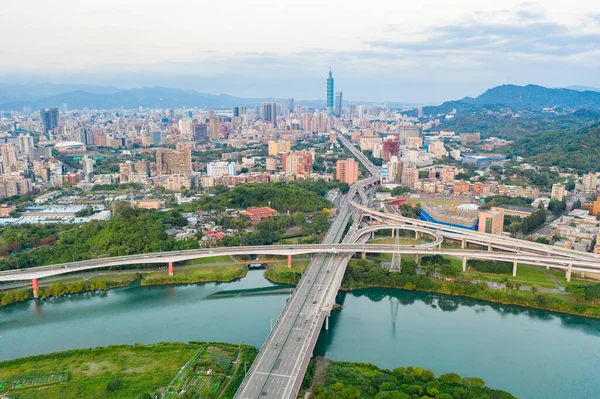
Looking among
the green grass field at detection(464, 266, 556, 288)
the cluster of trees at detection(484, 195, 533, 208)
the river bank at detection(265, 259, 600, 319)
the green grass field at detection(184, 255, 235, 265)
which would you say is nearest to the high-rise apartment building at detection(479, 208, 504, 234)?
the green grass field at detection(464, 266, 556, 288)

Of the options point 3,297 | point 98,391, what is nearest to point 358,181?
point 3,297

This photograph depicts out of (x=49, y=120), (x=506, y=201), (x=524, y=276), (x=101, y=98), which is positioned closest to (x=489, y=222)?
(x=524, y=276)

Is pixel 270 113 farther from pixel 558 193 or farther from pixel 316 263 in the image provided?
pixel 316 263

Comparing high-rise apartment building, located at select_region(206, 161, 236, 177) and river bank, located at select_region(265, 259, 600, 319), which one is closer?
river bank, located at select_region(265, 259, 600, 319)

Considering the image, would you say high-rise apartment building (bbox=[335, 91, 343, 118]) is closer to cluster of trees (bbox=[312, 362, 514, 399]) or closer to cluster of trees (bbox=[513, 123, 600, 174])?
cluster of trees (bbox=[513, 123, 600, 174])

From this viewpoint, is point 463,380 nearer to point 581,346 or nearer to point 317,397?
point 317,397

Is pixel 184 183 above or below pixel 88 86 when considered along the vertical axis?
below
